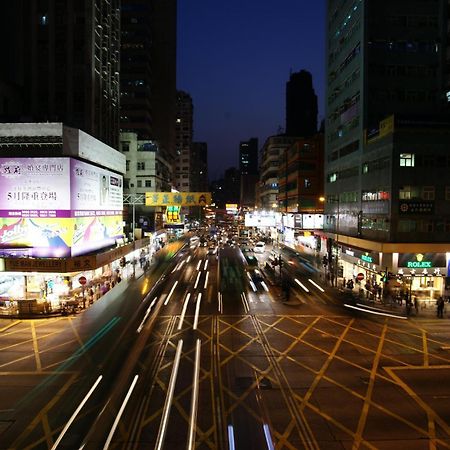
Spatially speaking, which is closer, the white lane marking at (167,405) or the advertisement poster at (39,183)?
the white lane marking at (167,405)

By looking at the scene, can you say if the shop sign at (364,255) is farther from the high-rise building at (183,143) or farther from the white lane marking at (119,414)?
the high-rise building at (183,143)

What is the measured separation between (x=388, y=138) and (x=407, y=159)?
2.74 metres

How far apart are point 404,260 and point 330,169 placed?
26555mm

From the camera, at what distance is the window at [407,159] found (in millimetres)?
39375

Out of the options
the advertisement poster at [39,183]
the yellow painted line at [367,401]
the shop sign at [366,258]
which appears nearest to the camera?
the yellow painted line at [367,401]

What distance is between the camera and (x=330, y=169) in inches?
2485

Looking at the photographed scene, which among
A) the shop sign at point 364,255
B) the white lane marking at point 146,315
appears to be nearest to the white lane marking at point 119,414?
the white lane marking at point 146,315

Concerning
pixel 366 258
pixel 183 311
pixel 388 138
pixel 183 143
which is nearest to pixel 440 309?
pixel 366 258

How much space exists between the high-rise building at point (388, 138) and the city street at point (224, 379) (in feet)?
34.0

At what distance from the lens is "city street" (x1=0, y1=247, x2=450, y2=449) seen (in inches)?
578

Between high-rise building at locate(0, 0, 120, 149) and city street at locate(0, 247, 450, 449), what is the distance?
32.6 metres

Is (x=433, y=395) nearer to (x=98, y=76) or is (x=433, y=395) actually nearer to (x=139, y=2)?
(x=98, y=76)

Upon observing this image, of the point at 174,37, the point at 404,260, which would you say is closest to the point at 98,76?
the point at 404,260

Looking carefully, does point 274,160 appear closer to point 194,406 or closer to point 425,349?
point 425,349
